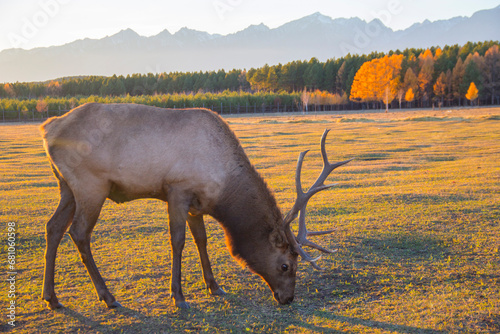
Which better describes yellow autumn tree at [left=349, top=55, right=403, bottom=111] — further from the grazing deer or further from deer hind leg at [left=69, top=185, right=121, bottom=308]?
deer hind leg at [left=69, top=185, right=121, bottom=308]

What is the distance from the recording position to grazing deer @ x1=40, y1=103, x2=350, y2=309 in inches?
216

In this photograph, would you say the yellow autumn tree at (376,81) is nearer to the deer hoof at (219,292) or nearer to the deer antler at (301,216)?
the deer antler at (301,216)

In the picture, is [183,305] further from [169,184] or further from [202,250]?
[169,184]

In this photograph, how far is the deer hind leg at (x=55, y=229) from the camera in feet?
18.1

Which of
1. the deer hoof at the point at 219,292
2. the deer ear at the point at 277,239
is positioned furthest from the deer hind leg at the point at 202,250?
the deer ear at the point at 277,239

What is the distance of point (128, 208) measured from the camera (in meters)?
11.1

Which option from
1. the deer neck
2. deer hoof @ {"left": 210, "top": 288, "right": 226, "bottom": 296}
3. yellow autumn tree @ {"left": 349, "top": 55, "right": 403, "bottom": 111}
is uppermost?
yellow autumn tree @ {"left": 349, "top": 55, "right": 403, "bottom": 111}

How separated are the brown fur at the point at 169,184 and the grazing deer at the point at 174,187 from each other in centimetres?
1

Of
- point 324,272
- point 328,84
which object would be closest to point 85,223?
point 324,272

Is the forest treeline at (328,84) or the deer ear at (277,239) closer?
the deer ear at (277,239)

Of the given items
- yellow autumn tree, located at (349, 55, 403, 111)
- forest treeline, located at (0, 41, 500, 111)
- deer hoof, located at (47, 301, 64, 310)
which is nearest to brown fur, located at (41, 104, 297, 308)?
deer hoof, located at (47, 301, 64, 310)

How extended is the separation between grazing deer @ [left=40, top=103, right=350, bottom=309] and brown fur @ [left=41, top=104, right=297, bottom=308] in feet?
0.04

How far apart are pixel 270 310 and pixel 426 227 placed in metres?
4.49

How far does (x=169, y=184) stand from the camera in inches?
221
